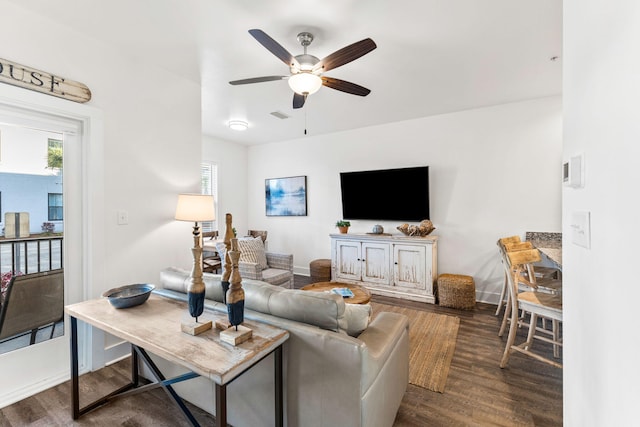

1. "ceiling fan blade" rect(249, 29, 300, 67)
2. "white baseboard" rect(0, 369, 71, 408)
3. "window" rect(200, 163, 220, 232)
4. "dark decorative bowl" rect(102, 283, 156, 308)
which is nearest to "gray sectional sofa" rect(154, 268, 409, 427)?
"dark decorative bowl" rect(102, 283, 156, 308)

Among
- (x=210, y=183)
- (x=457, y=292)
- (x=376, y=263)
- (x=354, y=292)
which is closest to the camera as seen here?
(x=354, y=292)


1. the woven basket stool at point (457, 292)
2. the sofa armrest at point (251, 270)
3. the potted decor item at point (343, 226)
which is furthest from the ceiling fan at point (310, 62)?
the woven basket stool at point (457, 292)

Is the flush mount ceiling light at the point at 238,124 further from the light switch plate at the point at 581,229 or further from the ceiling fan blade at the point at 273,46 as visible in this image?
the light switch plate at the point at 581,229

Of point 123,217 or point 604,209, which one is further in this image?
point 123,217

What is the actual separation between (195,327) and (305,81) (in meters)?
1.84

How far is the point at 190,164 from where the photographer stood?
307cm

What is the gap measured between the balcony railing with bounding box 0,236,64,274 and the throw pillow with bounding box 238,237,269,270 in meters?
1.91

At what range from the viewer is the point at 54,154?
2219 mm

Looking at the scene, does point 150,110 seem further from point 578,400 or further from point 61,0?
point 578,400

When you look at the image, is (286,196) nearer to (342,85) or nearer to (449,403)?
(342,85)

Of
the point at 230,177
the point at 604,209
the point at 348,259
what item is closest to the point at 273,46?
the point at 604,209

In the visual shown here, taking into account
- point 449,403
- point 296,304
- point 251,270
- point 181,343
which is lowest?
point 449,403

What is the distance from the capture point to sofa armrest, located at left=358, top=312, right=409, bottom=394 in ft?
4.29

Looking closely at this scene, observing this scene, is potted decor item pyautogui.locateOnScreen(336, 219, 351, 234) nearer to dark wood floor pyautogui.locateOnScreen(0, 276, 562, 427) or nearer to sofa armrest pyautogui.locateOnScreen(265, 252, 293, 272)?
sofa armrest pyautogui.locateOnScreen(265, 252, 293, 272)
